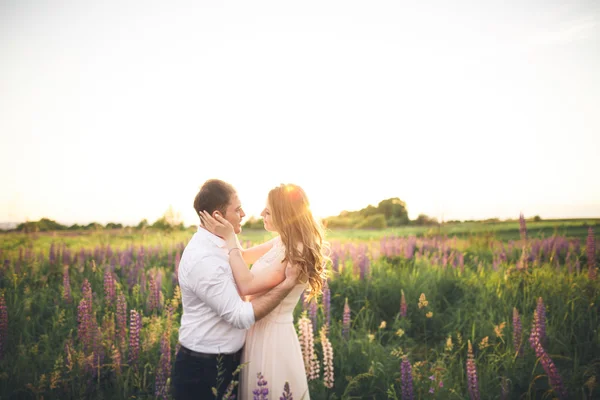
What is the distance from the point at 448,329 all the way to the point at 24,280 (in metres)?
7.49

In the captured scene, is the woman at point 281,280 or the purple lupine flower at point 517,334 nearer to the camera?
the woman at point 281,280

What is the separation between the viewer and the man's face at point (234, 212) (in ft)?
10.5

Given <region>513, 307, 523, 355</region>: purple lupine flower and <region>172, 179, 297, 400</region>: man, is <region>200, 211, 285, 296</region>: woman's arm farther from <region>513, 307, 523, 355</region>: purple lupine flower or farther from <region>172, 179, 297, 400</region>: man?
<region>513, 307, 523, 355</region>: purple lupine flower

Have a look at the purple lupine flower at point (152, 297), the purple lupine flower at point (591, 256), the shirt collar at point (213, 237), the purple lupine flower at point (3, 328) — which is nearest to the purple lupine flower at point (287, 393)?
the shirt collar at point (213, 237)

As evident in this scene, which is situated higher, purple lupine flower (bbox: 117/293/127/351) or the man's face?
the man's face

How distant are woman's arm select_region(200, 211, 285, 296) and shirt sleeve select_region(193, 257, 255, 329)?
0.51 feet

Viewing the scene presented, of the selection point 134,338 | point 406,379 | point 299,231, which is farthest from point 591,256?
point 134,338

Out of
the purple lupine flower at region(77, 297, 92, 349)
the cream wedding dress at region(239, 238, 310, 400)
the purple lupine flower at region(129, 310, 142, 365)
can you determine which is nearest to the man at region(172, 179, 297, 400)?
the cream wedding dress at region(239, 238, 310, 400)

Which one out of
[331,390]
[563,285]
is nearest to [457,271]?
[563,285]

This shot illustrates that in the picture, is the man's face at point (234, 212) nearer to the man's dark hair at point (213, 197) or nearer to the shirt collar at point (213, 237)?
the man's dark hair at point (213, 197)

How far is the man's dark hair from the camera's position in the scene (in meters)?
3.14

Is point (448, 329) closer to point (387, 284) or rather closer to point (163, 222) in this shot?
point (387, 284)

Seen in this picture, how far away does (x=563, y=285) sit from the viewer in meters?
6.47

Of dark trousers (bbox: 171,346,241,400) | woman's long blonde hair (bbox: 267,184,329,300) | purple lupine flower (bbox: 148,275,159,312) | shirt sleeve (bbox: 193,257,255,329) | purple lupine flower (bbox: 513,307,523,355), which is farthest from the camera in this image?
purple lupine flower (bbox: 148,275,159,312)
